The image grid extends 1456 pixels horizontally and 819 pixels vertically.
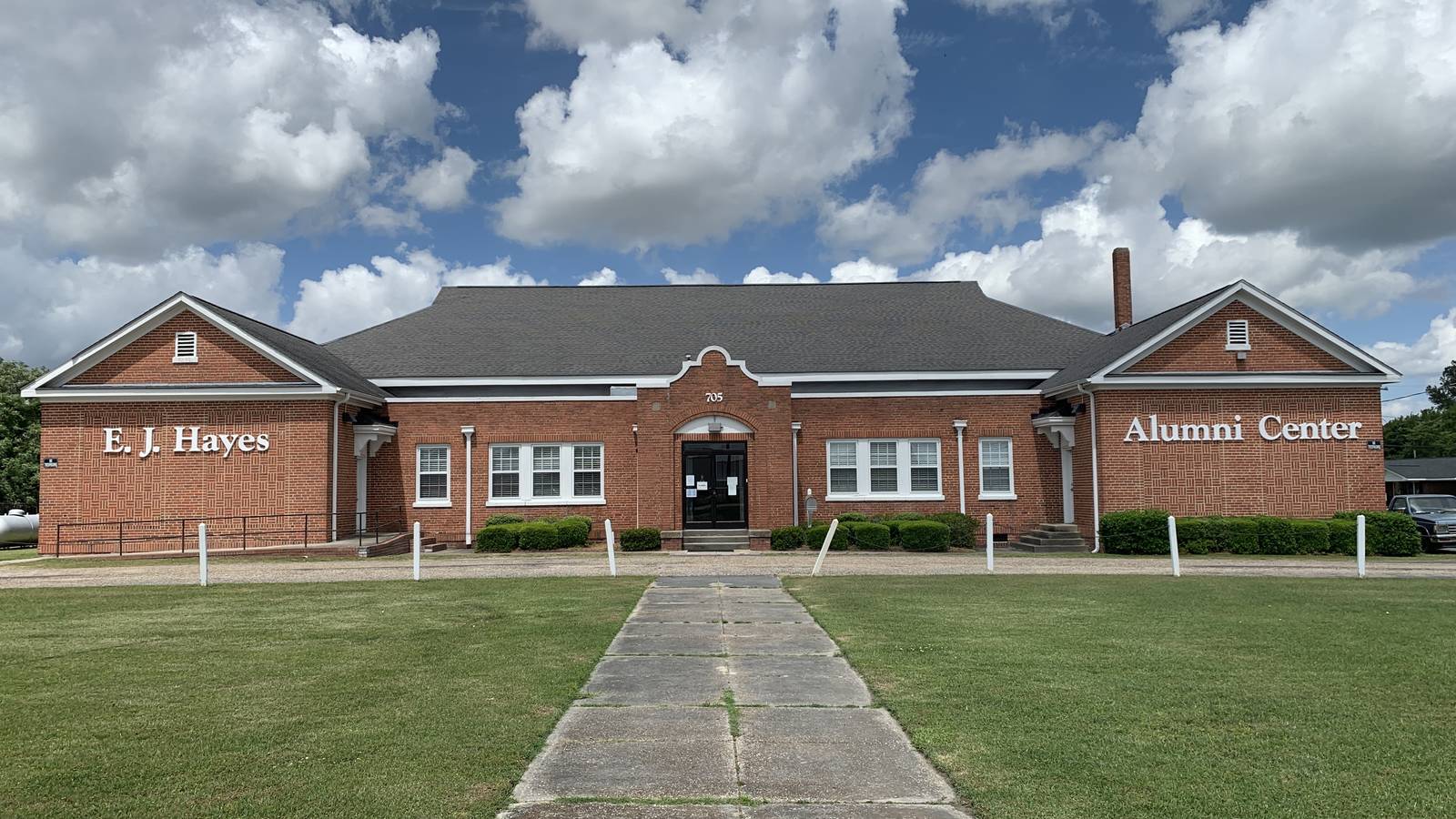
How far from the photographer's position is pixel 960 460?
2717cm

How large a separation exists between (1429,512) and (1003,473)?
36.6ft

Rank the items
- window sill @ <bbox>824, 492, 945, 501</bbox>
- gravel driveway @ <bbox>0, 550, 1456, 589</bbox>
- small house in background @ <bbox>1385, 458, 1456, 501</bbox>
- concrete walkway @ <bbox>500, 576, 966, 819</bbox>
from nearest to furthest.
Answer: concrete walkway @ <bbox>500, 576, 966, 819</bbox>
gravel driveway @ <bbox>0, 550, 1456, 589</bbox>
window sill @ <bbox>824, 492, 945, 501</bbox>
small house in background @ <bbox>1385, 458, 1456, 501</bbox>

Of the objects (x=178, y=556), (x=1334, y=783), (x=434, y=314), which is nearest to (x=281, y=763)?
(x=1334, y=783)

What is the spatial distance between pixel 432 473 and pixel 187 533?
6086 millimetres

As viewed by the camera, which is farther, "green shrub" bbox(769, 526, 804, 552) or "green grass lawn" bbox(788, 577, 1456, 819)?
"green shrub" bbox(769, 526, 804, 552)

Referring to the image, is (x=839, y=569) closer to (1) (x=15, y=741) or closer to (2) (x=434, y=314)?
(1) (x=15, y=741)

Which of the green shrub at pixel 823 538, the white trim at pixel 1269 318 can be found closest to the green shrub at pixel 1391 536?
the white trim at pixel 1269 318

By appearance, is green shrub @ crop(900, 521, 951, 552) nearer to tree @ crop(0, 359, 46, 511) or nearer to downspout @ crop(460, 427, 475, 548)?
downspout @ crop(460, 427, 475, 548)

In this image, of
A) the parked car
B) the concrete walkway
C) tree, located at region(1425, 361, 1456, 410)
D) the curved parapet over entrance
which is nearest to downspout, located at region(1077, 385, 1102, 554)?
the parked car

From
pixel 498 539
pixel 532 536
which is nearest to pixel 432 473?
pixel 498 539

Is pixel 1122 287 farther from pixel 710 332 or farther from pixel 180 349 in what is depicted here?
pixel 180 349

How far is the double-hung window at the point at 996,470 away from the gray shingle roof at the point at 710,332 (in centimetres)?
232

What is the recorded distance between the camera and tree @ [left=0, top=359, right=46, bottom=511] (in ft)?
148

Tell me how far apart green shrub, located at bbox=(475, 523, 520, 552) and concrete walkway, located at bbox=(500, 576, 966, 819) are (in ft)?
50.0
